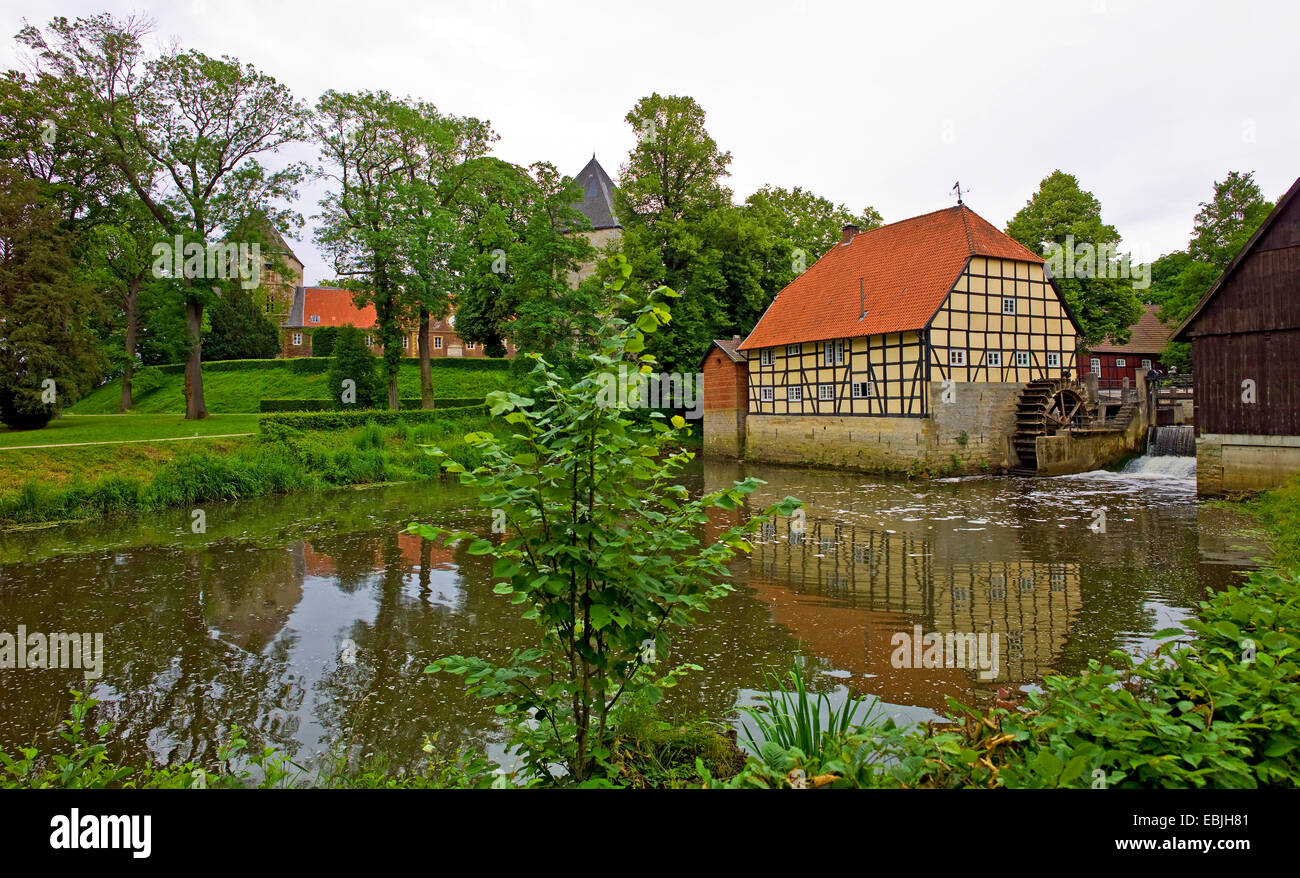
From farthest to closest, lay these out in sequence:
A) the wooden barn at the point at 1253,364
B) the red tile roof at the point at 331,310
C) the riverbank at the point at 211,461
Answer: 1. the red tile roof at the point at 331,310
2. the riverbank at the point at 211,461
3. the wooden barn at the point at 1253,364

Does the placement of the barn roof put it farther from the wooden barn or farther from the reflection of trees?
the reflection of trees

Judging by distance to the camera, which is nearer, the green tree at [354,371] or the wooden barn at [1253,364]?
the wooden barn at [1253,364]

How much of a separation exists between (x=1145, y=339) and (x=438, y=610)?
147 ft

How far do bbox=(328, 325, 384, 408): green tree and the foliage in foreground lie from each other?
30493 mm

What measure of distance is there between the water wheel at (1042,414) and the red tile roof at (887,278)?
176 inches

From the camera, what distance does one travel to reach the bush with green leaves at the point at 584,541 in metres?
2.93

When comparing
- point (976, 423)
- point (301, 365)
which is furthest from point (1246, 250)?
point (301, 365)

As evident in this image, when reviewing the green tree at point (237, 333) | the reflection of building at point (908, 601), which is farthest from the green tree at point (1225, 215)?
the green tree at point (237, 333)

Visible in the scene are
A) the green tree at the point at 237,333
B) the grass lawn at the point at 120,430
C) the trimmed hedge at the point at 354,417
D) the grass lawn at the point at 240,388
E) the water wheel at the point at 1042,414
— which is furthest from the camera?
the green tree at the point at 237,333

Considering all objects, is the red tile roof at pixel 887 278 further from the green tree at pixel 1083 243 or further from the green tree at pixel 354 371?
the green tree at pixel 354 371

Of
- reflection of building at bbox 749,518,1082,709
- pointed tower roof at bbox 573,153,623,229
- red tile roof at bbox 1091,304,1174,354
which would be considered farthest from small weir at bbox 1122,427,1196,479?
pointed tower roof at bbox 573,153,623,229
